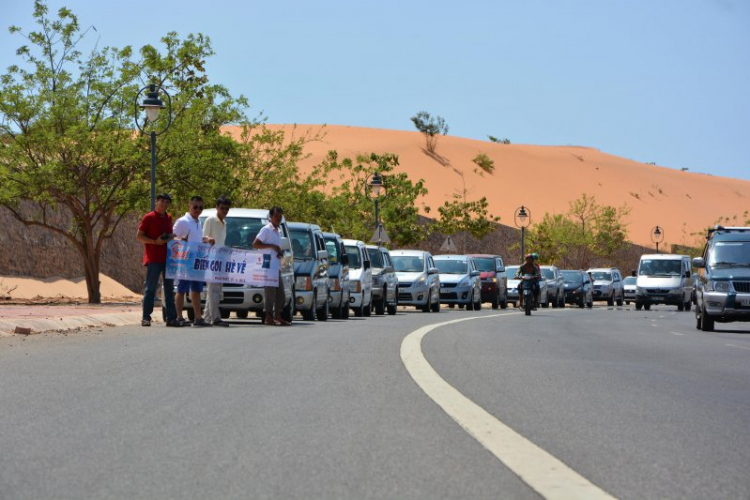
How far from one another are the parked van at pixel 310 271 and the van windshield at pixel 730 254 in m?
7.82

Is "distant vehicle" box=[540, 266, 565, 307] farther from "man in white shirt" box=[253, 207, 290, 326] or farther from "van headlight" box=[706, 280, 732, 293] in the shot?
"man in white shirt" box=[253, 207, 290, 326]

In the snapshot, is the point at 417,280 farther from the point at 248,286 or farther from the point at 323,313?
the point at 248,286

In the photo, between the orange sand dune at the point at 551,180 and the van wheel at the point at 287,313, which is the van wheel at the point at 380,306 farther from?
the orange sand dune at the point at 551,180

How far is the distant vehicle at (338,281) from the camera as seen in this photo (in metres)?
27.5

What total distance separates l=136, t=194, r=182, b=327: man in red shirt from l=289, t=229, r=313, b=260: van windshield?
4939 mm

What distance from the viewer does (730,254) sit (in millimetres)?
25672

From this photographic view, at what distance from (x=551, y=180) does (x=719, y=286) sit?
3867 inches

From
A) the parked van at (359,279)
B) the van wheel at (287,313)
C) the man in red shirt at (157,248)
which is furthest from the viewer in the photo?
the parked van at (359,279)

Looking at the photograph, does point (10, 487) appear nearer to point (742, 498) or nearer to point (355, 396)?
point (742, 498)

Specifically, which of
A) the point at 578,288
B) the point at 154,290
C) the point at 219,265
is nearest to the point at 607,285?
the point at 578,288

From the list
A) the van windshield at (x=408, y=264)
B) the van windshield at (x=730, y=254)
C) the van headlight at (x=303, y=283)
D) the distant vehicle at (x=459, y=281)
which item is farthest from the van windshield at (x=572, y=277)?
the van headlight at (x=303, y=283)

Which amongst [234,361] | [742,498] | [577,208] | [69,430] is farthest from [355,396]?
[577,208]

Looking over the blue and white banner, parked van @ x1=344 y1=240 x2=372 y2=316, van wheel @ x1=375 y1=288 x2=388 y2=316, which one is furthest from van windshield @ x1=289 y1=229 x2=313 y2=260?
van wheel @ x1=375 y1=288 x2=388 y2=316

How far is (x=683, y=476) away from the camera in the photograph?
620 centimetres
